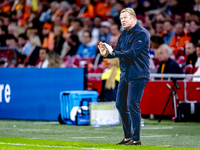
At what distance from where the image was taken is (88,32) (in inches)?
635

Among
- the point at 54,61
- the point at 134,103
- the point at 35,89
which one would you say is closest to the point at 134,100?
the point at 134,103

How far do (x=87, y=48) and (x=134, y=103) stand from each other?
10.1 meters

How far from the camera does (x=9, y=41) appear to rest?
19.9m

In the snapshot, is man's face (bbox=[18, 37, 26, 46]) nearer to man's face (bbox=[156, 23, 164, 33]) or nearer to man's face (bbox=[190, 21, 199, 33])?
man's face (bbox=[156, 23, 164, 33])

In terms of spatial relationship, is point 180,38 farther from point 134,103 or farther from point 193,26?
point 134,103

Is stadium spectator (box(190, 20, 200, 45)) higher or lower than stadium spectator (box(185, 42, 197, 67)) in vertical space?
higher

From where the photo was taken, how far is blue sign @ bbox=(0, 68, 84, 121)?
1209 cm

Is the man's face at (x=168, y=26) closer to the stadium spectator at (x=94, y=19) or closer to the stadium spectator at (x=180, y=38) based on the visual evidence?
the stadium spectator at (x=94, y=19)

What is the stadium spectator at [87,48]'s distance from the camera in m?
16.1

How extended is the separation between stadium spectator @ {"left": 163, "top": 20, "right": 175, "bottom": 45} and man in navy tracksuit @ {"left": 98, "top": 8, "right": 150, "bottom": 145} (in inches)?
326

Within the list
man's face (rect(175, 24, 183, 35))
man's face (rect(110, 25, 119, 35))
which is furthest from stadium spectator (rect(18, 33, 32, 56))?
man's face (rect(175, 24, 183, 35))

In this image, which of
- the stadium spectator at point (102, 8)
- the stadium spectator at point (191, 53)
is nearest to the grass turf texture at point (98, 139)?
the stadium spectator at point (191, 53)

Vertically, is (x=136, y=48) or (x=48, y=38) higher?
(x=48, y=38)

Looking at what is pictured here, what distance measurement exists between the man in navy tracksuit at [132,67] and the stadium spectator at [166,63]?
19.9ft
